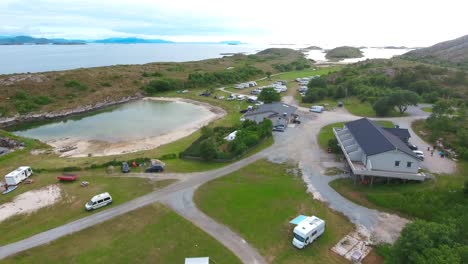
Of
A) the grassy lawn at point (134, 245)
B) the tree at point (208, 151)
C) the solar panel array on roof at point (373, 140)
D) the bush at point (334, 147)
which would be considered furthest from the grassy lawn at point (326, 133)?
the grassy lawn at point (134, 245)

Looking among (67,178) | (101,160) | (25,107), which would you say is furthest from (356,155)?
(25,107)

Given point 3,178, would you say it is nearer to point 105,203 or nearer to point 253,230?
point 105,203

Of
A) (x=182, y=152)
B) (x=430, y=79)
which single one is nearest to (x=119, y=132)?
(x=182, y=152)

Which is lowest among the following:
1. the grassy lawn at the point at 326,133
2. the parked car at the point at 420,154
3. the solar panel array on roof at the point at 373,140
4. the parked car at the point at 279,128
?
the grassy lawn at the point at 326,133

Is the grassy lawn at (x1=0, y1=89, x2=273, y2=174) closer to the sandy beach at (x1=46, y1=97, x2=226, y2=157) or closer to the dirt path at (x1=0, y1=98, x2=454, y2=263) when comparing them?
the dirt path at (x1=0, y1=98, x2=454, y2=263)

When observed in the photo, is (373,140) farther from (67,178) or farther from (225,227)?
(67,178)

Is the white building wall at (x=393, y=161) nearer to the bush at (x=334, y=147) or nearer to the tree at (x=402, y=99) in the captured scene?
the bush at (x=334, y=147)

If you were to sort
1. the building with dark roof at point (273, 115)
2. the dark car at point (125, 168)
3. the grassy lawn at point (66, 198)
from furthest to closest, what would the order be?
the building with dark roof at point (273, 115), the dark car at point (125, 168), the grassy lawn at point (66, 198)
